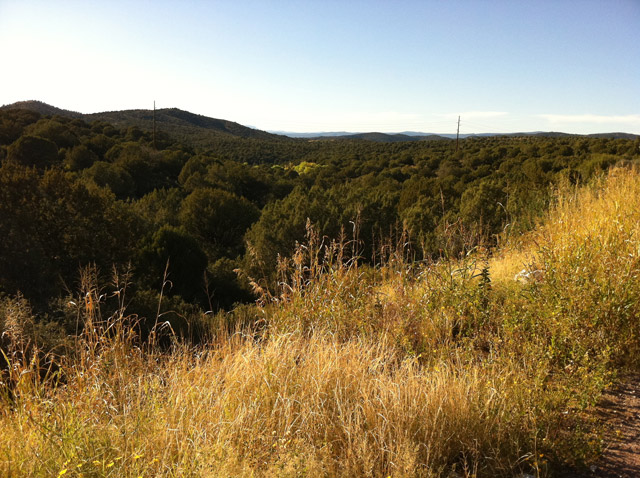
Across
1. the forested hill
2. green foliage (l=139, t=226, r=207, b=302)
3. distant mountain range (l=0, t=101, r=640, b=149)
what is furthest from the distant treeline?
distant mountain range (l=0, t=101, r=640, b=149)

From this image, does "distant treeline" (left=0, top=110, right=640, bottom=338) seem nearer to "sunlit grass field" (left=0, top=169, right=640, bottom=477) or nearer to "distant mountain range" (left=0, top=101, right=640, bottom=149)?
"sunlit grass field" (left=0, top=169, right=640, bottom=477)

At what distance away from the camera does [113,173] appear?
82.1ft

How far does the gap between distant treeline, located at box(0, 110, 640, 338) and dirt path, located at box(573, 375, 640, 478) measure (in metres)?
2.19

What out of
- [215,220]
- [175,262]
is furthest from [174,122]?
[175,262]

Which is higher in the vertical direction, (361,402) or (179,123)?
(179,123)

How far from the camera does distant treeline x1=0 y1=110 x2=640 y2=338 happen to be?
9086 millimetres

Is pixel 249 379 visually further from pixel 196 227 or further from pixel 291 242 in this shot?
pixel 196 227

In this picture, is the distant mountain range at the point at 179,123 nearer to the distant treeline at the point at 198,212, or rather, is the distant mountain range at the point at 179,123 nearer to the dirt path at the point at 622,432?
the distant treeline at the point at 198,212

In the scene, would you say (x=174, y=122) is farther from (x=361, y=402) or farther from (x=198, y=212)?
(x=361, y=402)

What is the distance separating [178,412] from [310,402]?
0.71m

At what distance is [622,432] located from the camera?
7.19 feet

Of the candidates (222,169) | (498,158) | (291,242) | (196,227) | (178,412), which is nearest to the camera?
(178,412)

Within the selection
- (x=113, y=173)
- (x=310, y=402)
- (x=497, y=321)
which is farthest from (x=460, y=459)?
(x=113, y=173)

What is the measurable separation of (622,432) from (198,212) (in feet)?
65.9
